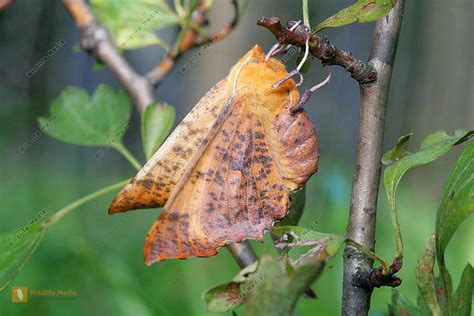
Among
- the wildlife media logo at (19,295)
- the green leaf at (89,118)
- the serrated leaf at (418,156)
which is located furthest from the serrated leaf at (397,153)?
the wildlife media logo at (19,295)

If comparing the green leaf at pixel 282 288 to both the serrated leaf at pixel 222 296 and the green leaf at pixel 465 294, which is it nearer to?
the serrated leaf at pixel 222 296

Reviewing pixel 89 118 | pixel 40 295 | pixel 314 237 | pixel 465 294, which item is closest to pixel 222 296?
pixel 314 237

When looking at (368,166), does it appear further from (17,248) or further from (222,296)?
(17,248)

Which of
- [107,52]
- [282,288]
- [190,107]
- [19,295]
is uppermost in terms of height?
[190,107]

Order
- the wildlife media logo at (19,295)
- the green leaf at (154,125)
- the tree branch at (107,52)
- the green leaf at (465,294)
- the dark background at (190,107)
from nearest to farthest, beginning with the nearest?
1. the green leaf at (465,294)
2. the green leaf at (154,125)
3. the tree branch at (107,52)
4. the wildlife media logo at (19,295)
5. the dark background at (190,107)

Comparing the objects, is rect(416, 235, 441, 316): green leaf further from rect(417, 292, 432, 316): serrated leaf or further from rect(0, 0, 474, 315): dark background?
rect(0, 0, 474, 315): dark background

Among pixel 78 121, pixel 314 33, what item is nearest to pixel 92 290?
pixel 78 121

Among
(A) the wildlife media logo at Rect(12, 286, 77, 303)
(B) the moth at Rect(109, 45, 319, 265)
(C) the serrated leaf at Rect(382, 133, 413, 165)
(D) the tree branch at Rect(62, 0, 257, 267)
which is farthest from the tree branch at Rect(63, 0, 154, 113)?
(A) the wildlife media logo at Rect(12, 286, 77, 303)
